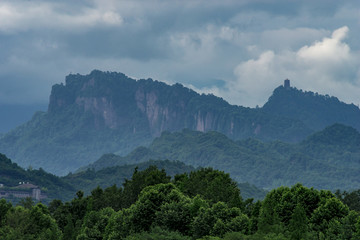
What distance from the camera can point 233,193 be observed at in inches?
4899

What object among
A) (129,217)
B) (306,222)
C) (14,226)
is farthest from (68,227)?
(306,222)

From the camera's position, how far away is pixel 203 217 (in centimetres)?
10250

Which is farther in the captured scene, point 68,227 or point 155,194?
point 68,227

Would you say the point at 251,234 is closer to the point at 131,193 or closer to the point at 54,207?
the point at 131,193

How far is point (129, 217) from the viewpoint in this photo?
110m

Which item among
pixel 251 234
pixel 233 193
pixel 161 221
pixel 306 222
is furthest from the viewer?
pixel 233 193

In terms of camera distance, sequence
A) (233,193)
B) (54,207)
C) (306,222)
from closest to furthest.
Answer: (306,222), (233,193), (54,207)

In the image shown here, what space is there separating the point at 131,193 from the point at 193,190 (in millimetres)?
13177

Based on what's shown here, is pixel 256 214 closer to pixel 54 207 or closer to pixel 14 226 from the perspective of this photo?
pixel 14 226

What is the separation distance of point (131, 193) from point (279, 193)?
41.4m

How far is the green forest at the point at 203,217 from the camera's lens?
9338cm

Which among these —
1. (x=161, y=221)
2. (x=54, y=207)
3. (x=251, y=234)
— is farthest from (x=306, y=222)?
(x=54, y=207)

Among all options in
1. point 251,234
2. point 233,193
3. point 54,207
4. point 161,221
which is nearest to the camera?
point 251,234

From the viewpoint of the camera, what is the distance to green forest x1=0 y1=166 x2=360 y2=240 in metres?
93.4
